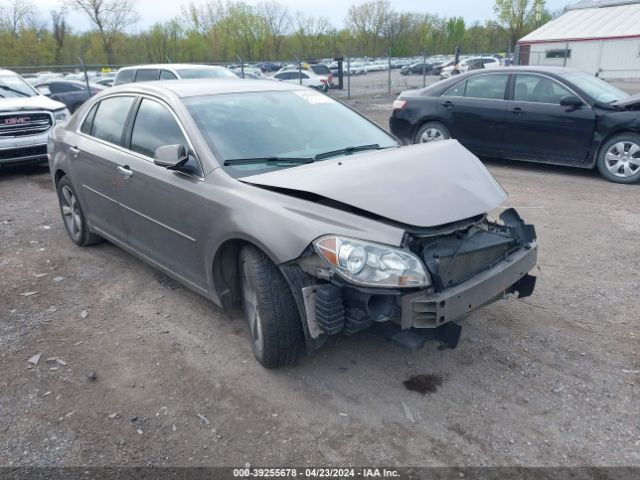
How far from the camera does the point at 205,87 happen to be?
4.30 metres

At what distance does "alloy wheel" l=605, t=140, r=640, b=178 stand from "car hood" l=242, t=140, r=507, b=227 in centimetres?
500

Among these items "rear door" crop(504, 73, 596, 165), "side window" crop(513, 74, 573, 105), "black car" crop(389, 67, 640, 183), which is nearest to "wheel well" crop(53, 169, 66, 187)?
"black car" crop(389, 67, 640, 183)

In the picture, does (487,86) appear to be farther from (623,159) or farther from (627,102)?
(623,159)

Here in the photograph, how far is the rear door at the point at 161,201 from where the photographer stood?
367cm

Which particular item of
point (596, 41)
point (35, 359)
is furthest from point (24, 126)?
point (596, 41)

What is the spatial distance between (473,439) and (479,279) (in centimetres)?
85

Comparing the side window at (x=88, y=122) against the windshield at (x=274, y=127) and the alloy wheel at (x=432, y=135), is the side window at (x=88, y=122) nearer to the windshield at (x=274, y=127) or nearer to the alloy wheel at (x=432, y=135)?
the windshield at (x=274, y=127)

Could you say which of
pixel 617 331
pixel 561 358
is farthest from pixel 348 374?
pixel 617 331

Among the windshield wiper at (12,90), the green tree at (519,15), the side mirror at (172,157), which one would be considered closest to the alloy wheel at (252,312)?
the side mirror at (172,157)

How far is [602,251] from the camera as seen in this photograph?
5.20 meters

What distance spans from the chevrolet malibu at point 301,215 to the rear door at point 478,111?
4.74 meters

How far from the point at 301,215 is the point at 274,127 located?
1173mm

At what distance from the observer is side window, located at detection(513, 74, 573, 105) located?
8.08 meters

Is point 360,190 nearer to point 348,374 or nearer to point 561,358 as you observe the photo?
point 348,374
